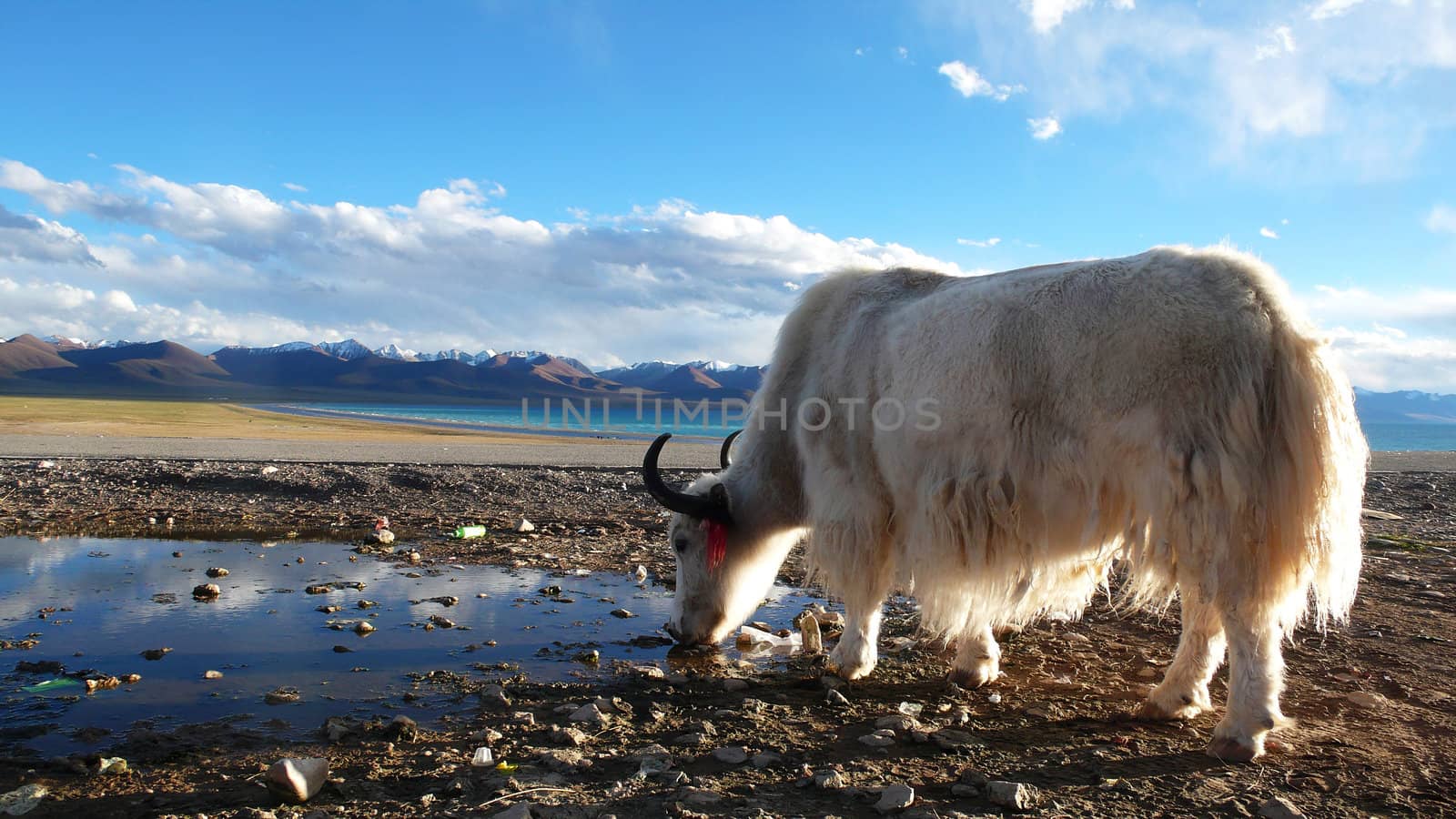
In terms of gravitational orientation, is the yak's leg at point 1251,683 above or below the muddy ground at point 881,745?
above

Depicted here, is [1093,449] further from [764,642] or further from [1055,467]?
[764,642]

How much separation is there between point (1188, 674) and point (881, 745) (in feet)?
4.63

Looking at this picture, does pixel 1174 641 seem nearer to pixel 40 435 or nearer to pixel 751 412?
pixel 751 412

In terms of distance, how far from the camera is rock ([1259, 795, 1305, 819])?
2518 millimetres

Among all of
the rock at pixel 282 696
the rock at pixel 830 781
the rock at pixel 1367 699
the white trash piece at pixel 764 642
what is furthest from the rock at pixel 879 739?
the rock at pixel 282 696

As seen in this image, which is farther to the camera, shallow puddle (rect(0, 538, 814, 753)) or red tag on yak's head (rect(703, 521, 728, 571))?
red tag on yak's head (rect(703, 521, 728, 571))

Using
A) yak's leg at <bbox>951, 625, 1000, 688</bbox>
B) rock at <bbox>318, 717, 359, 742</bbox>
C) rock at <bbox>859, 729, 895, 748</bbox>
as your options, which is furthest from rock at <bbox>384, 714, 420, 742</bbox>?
yak's leg at <bbox>951, 625, 1000, 688</bbox>

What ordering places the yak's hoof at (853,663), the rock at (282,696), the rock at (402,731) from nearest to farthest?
the rock at (402,731) < the rock at (282,696) < the yak's hoof at (853,663)

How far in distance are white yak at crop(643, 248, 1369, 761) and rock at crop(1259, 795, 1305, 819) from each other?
0.43 m

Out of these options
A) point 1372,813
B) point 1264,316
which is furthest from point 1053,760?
point 1264,316

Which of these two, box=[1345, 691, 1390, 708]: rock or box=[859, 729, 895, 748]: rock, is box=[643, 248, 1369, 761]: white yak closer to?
box=[1345, 691, 1390, 708]: rock

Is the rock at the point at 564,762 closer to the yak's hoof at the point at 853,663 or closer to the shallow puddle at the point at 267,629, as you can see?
the shallow puddle at the point at 267,629

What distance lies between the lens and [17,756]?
111 inches

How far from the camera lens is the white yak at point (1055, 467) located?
9.73ft
